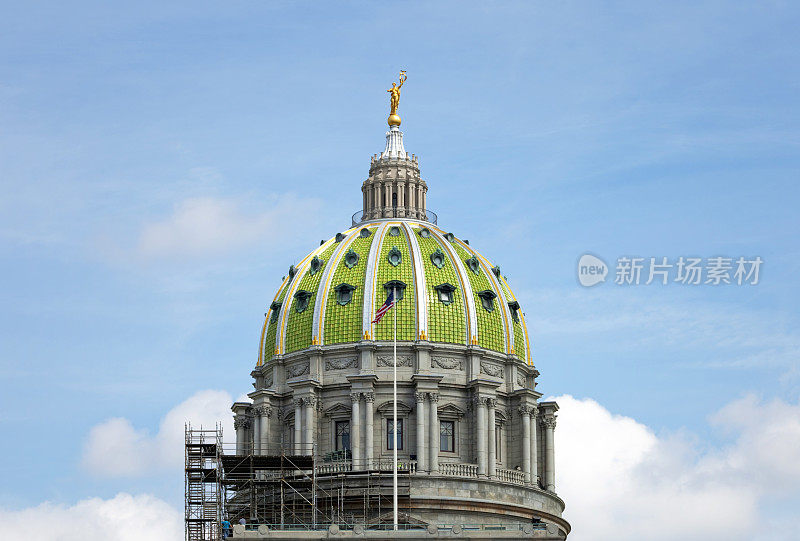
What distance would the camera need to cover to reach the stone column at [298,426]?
135 meters

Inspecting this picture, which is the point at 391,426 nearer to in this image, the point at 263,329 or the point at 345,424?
the point at 345,424

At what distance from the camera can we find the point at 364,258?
142 m

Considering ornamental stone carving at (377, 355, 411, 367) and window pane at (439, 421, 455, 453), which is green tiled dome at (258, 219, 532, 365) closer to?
ornamental stone carving at (377, 355, 411, 367)

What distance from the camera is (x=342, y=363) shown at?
452 ft

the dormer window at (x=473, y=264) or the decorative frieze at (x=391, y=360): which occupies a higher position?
the dormer window at (x=473, y=264)

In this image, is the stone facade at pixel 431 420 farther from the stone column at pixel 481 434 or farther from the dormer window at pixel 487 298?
the dormer window at pixel 487 298

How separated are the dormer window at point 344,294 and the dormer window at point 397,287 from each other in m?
2.80

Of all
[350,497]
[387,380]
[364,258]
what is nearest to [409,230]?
[364,258]

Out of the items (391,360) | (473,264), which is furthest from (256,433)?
(473,264)

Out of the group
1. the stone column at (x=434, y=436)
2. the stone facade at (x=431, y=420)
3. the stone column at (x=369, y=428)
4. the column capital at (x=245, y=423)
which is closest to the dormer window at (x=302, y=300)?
the stone facade at (x=431, y=420)

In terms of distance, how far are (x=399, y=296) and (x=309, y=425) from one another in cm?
1279

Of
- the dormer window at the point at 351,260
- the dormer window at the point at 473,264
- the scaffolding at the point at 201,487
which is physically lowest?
the scaffolding at the point at 201,487

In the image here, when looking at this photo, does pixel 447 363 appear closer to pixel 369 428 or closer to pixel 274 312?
pixel 369 428

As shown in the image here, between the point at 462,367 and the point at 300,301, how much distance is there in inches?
576
